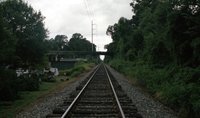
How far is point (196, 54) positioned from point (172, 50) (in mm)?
4365

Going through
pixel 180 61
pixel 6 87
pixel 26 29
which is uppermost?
pixel 26 29

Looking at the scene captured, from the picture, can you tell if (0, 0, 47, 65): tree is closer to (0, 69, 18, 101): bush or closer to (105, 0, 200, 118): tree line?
(105, 0, 200, 118): tree line

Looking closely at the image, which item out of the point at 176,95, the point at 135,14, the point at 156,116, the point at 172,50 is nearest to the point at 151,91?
the point at 172,50

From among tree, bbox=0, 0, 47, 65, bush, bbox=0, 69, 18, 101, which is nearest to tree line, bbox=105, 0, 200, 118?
bush, bbox=0, 69, 18, 101

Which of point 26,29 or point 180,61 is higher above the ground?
point 26,29

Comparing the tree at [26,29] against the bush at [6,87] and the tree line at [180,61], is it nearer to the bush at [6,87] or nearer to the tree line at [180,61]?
the tree line at [180,61]

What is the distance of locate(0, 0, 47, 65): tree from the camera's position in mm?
42969

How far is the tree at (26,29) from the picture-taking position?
141ft

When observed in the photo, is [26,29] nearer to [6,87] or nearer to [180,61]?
[6,87]

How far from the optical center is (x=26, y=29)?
144 ft

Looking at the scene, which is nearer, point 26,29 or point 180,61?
point 180,61

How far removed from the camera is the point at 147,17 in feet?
169

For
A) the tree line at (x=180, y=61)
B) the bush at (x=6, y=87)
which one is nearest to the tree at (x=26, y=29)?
the tree line at (x=180, y=61)

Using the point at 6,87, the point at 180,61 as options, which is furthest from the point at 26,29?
the point at 180,61
